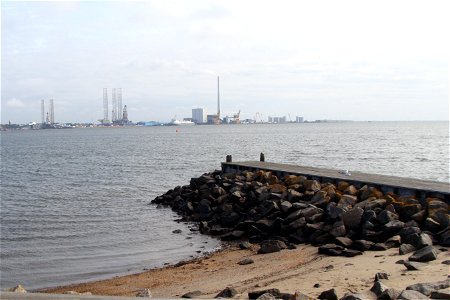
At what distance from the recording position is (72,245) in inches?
564

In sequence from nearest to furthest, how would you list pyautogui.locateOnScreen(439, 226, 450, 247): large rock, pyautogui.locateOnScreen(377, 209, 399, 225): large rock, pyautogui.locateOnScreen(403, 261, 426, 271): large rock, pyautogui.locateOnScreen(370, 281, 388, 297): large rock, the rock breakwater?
pyautogui.locateOnScreen(370, 281, 388, 297): large rock, pyautogui.locateOnScreen(403, 261, 426, 271): large rock, pyautogui.locateOnScreen(439, 226, 450, 247): large rock, the rock breakwater, pyautogui.locateOnScreen(377, 209, 399, 225): large rock

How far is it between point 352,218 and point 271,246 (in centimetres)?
192

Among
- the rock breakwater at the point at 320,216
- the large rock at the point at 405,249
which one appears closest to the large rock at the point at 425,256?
the rock breakwater at the point at 320,216

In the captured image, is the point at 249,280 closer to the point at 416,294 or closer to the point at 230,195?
the point at 416,294

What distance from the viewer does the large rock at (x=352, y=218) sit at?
11781 mm

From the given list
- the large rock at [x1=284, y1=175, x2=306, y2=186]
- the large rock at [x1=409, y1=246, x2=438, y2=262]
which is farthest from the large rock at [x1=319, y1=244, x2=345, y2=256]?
the large rock at [x1=284, y1=175, x2=306, y2=186]

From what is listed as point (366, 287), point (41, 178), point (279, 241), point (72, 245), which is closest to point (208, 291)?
point (366, 287)

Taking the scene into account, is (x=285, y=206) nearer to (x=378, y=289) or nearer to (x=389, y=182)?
(x=389, y=182)

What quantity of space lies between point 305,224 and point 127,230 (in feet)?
20.5

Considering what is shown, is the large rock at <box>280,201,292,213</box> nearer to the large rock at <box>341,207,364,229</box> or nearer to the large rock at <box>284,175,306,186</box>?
the large rock at <box>341,207,364,229</box>

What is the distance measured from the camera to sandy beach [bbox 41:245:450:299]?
7664 mm

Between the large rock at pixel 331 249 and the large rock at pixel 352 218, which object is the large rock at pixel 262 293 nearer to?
the large rock at pixel 331 249

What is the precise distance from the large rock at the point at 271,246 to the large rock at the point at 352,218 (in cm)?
148

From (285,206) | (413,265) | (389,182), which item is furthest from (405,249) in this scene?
(389,182)
